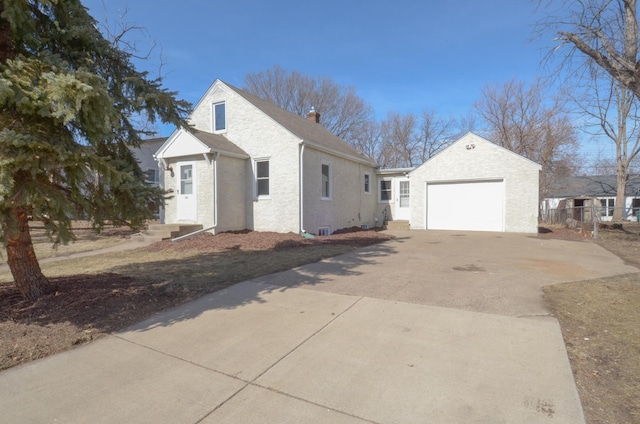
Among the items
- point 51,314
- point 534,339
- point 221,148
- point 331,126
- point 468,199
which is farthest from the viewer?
point 331,126

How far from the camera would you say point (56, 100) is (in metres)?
3.46

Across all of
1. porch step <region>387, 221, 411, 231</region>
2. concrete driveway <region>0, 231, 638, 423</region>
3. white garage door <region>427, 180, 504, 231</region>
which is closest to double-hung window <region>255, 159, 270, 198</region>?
porch step <region>387, 221, 411, 231</region>

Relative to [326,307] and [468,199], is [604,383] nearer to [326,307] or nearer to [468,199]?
[326,307]

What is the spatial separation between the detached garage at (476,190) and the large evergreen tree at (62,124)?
528 inches

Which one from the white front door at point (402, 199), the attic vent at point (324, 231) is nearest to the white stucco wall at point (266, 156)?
the attic vent at point (324, 231)

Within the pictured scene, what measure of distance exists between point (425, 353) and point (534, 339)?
1261 mm

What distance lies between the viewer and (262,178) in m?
13.8

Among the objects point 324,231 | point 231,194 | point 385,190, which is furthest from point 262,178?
point 385,190

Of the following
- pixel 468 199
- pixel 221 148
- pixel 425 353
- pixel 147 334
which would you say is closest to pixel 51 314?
pixel 147 334

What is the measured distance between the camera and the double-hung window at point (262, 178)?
539 inches

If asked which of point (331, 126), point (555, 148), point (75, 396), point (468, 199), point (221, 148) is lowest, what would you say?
point (75, 396)

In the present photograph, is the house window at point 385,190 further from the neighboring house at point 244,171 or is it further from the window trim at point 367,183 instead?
the neighboring house at point 244,171

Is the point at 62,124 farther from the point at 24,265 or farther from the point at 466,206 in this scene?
the point at 466,206

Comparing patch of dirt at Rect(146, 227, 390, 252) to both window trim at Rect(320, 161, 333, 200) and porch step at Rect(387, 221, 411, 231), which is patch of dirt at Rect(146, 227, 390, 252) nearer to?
window trim at Rect(320, 161, 333, 200)
